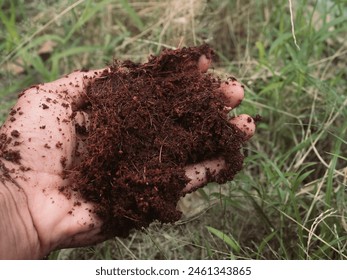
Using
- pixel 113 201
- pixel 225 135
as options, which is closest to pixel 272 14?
pixel 225 135

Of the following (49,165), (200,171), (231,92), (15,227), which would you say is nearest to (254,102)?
(231,92)

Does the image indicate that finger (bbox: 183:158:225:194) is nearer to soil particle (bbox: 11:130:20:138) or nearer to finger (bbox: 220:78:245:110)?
finger (bbox: 220:78:245:110)

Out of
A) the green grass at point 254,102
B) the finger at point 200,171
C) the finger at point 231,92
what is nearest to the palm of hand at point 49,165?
the green grass at point 254,102

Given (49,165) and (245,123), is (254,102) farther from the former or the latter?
(49,165)

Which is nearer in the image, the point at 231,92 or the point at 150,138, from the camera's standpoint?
the point at 150,138

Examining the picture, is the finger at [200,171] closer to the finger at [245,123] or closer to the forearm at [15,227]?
the finger at [245,123]
